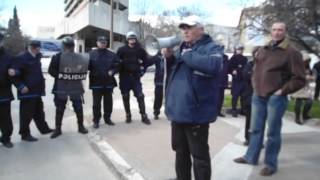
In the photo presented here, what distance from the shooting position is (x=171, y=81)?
5.52 m

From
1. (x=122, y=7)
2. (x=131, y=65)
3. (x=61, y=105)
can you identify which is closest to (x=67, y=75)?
(x=61, y=105)

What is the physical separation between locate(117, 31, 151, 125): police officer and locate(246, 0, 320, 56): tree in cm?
524

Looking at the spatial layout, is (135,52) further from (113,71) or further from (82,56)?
(82,56)

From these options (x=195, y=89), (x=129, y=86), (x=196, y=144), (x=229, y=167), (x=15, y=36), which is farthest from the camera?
(x=15, y=36)

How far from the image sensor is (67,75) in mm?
9781

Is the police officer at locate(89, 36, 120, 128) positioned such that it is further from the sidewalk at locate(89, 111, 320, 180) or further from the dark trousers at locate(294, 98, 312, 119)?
the dark trousers at locate(294, 98, 312, 119)

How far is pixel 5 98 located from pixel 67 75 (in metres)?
1.38

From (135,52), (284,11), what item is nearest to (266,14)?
(284,11)

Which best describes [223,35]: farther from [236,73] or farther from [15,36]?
[15,36]

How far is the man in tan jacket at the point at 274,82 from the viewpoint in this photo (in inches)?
260

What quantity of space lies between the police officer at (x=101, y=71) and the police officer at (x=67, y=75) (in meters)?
0.44

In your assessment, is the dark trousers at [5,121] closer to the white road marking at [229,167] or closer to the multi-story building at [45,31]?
the white road marking at [229,167]

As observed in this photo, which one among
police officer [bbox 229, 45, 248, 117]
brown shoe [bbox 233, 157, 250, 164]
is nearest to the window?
police officer [bbox 229, 45, 248, 117]

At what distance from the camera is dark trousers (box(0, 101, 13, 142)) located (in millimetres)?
8851
